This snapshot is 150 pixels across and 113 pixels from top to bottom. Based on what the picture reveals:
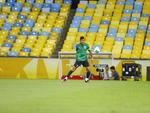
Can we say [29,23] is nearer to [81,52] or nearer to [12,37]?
[12,37]

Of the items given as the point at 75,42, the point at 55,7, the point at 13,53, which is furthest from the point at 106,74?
the point at 55,7

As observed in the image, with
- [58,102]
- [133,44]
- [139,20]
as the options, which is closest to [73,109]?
[58,102]

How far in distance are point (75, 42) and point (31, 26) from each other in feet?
10.6

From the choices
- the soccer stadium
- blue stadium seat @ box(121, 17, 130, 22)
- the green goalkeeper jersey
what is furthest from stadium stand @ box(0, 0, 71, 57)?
the green goalkeeper jersey

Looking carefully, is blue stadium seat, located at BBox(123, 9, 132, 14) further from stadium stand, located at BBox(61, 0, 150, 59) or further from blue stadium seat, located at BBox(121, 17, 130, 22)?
blue stadium seat, located at BBox(121, 17, 130, 22)

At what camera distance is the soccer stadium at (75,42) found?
78.2ft

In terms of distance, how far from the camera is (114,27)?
90.6ft

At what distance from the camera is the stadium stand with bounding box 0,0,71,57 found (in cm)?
2645

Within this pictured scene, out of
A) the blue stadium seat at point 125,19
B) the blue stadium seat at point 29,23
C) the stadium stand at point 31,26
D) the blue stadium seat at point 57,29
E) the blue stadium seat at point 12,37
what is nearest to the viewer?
the stadium stand at point 31,26

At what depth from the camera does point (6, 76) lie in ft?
81.3

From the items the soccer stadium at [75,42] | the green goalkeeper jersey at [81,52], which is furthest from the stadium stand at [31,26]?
the green goalkeeper jersey at [81,52]

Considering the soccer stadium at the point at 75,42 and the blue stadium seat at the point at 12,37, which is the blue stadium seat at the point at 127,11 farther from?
the blue stadium seat at the point at 12,37

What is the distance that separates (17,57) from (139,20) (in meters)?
7.68

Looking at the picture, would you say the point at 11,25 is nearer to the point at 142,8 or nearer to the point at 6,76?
the point at 6,76
